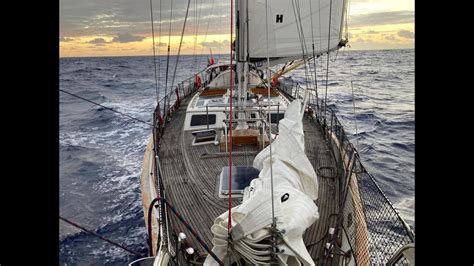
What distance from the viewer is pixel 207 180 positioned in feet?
22.2

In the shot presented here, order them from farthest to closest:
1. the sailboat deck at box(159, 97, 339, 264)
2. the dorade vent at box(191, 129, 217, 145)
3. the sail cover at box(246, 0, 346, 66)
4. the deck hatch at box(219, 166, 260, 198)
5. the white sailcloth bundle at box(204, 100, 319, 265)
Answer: the sail cover at box(246, 0, 346, 66) → the dorade vent at box(191, 129, 217, 145) → the deck hatch at box(219, 166, 260, 198) → the sailboat deck at box(159, 97, 339, 264) → the white sailcloth bundle at box(204, 100, 319, 265)

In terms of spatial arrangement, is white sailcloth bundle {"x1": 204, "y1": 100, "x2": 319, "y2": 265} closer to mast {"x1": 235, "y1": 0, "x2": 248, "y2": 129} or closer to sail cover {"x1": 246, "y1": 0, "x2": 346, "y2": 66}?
mast {"x1": 235, "y1": 0, "x2": 248, "y2": 129}

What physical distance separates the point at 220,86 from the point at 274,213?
12196 mm

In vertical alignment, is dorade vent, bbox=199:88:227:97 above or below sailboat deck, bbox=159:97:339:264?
above

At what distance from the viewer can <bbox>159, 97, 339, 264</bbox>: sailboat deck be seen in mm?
5105

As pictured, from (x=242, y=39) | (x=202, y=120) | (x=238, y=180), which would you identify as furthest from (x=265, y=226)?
(x=202, y=120)

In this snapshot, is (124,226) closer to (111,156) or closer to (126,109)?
(111,156)

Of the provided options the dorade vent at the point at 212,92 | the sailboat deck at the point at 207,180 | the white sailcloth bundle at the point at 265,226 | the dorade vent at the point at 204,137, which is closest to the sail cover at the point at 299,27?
the dorade vent at the point at 204,137

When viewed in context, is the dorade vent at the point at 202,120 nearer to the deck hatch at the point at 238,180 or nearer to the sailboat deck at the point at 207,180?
the sailboat deck at the point at 207,180

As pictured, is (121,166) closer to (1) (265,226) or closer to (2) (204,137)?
(2) (204,137)

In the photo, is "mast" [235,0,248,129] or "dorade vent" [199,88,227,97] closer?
"mast" [235,0,248,129]

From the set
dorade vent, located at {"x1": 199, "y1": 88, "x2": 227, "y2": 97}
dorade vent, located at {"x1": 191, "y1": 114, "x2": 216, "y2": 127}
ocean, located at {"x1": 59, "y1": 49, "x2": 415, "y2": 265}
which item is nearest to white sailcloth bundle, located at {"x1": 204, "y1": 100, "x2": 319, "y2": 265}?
ocean, located at {"x1": 59, "y1": 49, "x2": 415, "y2": 265}

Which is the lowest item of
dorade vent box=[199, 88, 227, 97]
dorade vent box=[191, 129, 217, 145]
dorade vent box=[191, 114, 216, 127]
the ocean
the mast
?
Answer: the ocean
